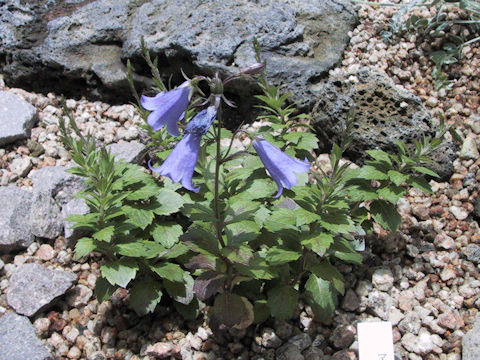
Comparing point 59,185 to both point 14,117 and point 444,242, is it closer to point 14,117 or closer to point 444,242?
point 14,117

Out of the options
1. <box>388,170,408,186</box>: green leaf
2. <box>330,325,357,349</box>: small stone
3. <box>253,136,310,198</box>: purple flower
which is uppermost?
<box>253,136,310,198</box>: purple flower

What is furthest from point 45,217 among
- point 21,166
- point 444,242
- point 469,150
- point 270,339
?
point 469,150

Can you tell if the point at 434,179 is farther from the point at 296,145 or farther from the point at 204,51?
the point at 204,51

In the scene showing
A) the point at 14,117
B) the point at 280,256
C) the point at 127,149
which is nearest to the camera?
the point at 280,256

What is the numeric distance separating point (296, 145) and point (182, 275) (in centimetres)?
114

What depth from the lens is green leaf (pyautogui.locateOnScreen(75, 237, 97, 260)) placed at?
8.84 feet

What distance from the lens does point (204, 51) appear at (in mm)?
4289

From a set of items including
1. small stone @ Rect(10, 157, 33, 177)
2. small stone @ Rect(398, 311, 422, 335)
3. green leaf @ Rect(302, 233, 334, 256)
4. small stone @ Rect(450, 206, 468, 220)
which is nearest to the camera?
green leaf @ Rect(302, 233, 334, 256)

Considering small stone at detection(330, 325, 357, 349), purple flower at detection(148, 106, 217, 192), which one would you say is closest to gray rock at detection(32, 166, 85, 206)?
purple flower at detection(148, 106, 217, 192)

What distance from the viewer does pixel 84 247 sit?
2727 mm

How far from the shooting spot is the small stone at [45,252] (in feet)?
11.7

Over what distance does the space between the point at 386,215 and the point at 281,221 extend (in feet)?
2.74

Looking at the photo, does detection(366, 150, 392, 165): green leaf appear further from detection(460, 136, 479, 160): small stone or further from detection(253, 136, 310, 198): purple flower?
detection(460, 136, 479, 160): small stone

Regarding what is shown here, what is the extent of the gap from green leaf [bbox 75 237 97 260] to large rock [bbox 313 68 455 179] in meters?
1.96
